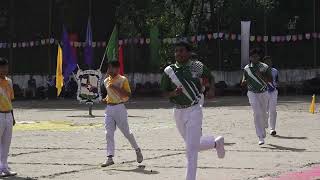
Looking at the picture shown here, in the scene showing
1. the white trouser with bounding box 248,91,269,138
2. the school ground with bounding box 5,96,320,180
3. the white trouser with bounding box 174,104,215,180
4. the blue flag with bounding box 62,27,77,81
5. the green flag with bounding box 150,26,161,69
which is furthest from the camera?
the green flag with bounding box 150,26,161,69

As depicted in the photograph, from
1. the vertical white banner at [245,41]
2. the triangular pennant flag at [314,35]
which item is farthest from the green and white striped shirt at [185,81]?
the triangular pennant flag at [314,35]

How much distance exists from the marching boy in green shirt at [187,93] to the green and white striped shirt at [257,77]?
19.1 ft

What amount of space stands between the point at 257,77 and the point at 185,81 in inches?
237

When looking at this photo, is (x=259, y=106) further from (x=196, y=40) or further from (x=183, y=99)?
(x=196, y=40)

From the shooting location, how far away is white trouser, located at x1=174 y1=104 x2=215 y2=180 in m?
8.53

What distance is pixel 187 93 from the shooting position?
8656 millimetres

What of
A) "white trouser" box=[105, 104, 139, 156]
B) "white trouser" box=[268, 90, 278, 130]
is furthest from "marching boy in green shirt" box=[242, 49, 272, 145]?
"white trouser" box=[105, 104, 139, 156]

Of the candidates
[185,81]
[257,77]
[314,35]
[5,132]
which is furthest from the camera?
[314,35]

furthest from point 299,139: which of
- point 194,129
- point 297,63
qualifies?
point 297,63

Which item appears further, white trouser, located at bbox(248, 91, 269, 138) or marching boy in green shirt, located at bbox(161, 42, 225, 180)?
white trouser, located at bbox(248, 91, 269, 138)

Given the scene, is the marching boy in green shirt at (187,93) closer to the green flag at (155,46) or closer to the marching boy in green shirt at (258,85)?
the marching boy in green shirt at (258,85)

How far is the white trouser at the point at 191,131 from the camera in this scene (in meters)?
8.53

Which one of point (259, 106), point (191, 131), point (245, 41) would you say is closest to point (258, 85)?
point (259, 106)

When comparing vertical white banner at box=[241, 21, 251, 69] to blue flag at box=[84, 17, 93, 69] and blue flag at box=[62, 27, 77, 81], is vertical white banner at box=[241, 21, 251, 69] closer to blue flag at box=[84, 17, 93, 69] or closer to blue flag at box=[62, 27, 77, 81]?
blue flag at box=[84, 17, 93, 69]
